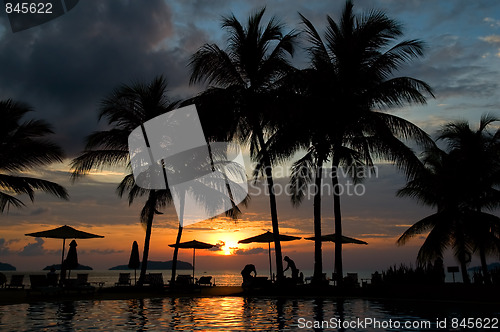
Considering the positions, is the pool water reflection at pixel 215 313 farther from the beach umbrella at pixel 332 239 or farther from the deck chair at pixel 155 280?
the beach umbrella at pixel 332 239

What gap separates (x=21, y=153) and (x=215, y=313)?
468 inches

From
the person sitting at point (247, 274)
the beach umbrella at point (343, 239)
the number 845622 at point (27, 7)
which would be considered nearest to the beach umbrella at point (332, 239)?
the beach umbrella at point (343, 239)

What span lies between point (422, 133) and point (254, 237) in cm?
1111

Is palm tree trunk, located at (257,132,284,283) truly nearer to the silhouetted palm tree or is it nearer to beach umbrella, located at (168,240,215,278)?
beach umbrella, located at (168,240,215,278)

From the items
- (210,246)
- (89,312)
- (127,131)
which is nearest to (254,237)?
(210,246)

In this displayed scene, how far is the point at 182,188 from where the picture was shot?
27453 mm

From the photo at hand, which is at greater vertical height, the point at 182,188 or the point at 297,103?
the point at 297,103

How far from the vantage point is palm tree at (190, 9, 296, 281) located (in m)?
22.8

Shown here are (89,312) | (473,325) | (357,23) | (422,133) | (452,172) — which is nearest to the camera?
(473,325)

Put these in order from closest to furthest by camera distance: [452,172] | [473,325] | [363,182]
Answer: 1. [473,325]
2. [363,182]
3. [452,172]

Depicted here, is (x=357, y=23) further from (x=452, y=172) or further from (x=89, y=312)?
(x=89, y=312)

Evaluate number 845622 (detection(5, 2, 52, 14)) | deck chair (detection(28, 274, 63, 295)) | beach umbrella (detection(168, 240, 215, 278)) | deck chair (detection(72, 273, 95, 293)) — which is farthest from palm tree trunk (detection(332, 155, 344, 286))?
number 845622 (detection(5, 2, 52, 14))

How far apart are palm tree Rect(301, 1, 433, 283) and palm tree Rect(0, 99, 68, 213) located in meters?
11.6

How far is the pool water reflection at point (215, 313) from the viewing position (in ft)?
39.4
